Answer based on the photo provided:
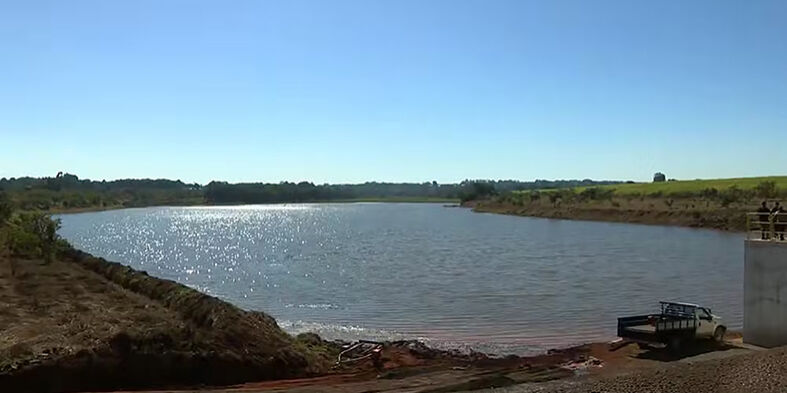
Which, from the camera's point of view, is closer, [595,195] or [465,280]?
[465,280]

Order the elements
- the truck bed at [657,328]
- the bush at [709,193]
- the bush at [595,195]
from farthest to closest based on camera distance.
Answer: the bush at [595,195] < the bush at [709,193] < the truck bed at [657,328]

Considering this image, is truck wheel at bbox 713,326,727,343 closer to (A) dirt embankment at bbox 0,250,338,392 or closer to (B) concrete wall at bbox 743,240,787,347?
(B) concrete wall at bbox 743,240,787,347

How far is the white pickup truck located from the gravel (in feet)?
17.4

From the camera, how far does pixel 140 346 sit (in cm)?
1698

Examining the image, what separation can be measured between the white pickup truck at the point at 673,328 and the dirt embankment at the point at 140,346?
28.1ft

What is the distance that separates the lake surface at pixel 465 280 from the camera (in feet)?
92.4

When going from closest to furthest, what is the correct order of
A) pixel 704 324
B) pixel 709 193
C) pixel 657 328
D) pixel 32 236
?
pixel 657 328, pixel 704 324, pixel 32 236, pixel 709 193

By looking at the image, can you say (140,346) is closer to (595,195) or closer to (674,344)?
(674,344)

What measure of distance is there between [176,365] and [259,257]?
45095 millimetres

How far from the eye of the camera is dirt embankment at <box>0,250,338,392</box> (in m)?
15.9

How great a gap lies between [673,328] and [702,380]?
744cm

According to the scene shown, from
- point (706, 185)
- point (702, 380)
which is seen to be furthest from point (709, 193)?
point (702, 380)

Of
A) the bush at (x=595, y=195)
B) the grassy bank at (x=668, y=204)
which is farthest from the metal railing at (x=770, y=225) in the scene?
the bush at (x=595, y=195)

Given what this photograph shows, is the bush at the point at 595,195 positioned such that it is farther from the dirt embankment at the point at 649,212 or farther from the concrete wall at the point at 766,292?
the concrete wall at the point at 766,292
